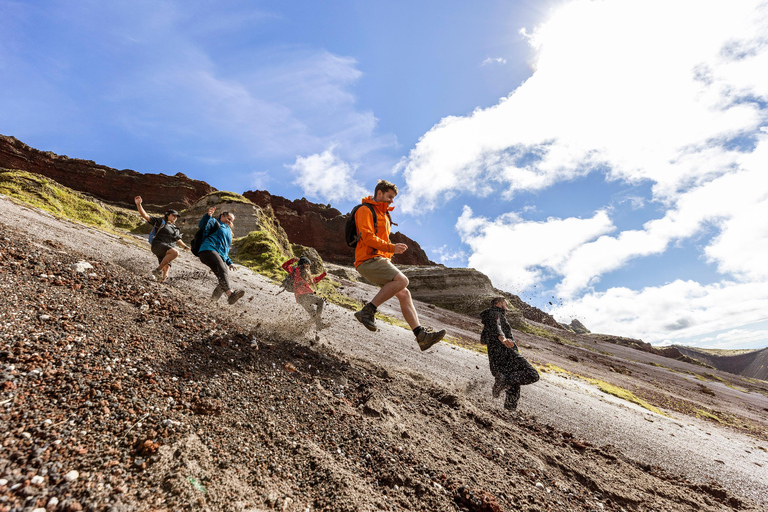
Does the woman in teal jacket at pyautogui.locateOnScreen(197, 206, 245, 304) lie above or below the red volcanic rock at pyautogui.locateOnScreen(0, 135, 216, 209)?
below

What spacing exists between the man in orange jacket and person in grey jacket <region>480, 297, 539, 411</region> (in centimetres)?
236

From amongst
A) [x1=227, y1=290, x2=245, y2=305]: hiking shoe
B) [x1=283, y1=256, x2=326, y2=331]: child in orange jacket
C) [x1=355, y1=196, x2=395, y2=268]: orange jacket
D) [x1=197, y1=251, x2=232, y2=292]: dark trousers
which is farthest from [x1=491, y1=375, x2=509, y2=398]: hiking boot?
[x1=197, y1=251, x2=232, y2=292]: dark trousers

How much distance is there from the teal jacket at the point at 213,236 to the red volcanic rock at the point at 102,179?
263 feet

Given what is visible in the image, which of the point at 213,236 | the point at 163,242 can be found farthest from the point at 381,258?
the point at 163,242

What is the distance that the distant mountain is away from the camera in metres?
126

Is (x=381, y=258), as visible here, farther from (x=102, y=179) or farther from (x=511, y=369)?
(x=102, y=179)

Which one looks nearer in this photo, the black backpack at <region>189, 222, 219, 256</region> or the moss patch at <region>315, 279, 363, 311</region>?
the black backpack at <region>189, 222, 219, 256</region>

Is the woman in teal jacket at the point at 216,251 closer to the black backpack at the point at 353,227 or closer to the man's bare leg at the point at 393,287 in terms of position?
the black backpack at the point at 353,227

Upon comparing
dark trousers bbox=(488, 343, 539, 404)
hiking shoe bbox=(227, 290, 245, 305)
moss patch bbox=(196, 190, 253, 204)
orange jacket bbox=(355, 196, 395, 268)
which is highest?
moss patch bbox=(196, 190, 253, 204)

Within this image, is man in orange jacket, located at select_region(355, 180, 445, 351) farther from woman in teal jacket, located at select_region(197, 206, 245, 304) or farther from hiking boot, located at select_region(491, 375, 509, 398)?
woman in teal jacket, located at select_region(197, 206, 245, 304)

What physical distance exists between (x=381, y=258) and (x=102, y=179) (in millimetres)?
109379

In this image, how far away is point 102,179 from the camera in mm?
83438

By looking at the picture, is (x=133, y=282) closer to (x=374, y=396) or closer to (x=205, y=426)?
(x=205, y=426)

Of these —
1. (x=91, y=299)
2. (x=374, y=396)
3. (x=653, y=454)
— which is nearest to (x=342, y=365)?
(x=374, y=396)
